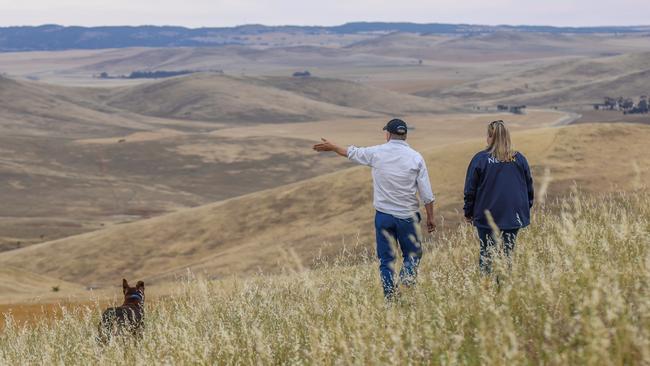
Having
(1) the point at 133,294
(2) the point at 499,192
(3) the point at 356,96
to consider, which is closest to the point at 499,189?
(2) the point at 499,192

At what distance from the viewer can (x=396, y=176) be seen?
7.11 m

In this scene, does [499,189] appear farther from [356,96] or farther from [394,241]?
[356,96]

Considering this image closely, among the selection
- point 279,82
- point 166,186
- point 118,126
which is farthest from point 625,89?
point 166,186

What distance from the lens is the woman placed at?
680cm

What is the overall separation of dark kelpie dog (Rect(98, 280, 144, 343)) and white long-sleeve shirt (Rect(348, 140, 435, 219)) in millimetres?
2364

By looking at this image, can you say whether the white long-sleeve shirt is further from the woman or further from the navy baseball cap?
the woman

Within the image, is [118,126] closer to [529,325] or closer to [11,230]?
[11,230]

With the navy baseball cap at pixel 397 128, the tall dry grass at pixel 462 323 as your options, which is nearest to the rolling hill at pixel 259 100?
the navy baseball cap at pixel 397 128

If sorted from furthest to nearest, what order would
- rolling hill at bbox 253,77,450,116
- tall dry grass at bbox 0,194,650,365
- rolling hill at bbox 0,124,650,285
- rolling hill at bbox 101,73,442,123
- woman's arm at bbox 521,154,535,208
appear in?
rolling hill at bbox 253,77,450,116
rolling hill at bbox 101,73,442,123
rolling hill at bbox 0,124,650,285
woman's arm at bbox 521,154,535,208
tall dry grass at bbox 0,194,650,365

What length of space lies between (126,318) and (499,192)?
328cm

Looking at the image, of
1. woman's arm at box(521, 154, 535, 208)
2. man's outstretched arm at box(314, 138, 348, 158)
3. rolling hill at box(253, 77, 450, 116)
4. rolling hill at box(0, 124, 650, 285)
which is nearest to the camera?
man's outstretched arm at box(314, 138, 348, 158)

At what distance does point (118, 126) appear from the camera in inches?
3853

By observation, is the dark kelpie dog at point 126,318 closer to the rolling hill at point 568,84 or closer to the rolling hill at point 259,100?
the rolling hill at point 259,100

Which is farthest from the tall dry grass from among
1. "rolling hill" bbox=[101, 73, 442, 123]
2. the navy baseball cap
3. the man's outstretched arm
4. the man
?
"rolling hill" bbox=[101, 73, 442, 123]
